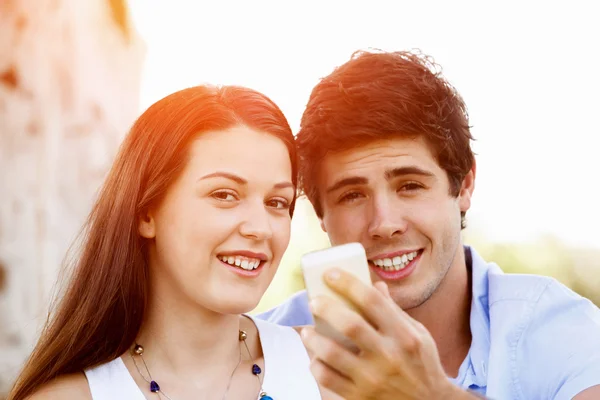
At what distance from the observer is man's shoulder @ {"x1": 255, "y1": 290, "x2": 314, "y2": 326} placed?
3.14 m

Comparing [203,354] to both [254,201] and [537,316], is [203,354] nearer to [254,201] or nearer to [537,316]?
[254,201]

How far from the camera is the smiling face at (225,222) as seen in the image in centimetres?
202

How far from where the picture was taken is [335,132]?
9.04 feet

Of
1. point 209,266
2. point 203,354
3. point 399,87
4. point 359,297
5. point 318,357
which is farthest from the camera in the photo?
point 399,87

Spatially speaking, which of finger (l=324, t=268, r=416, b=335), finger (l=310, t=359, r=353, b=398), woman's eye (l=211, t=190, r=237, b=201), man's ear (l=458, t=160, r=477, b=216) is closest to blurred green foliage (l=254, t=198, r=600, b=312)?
man's ear (l=458, t=160, r=477, b=216)

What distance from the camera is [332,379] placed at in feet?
5.21

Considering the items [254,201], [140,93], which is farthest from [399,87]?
[140,93]

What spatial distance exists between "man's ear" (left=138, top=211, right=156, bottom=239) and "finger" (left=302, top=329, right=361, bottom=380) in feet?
2.77

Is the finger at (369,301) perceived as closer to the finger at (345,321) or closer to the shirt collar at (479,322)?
the finger at (345,321)

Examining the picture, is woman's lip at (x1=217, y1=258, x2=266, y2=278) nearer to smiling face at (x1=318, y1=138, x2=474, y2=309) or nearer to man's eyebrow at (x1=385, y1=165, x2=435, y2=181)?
smiling face at (x1=318, y1=138, x2=474, y2=309)

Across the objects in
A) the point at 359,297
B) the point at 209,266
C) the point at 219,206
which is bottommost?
the point at 359,297

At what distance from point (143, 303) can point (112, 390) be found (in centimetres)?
30

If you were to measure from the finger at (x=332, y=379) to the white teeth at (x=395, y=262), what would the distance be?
1.12 meters

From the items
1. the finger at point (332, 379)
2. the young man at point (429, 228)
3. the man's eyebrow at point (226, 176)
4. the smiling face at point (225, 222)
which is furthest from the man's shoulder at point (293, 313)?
the finger at point (332, 379)
